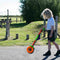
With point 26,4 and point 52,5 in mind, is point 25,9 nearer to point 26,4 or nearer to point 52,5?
point 26,4

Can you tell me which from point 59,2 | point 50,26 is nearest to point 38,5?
point 59,2

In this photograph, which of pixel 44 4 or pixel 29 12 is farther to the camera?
pixel 29 12

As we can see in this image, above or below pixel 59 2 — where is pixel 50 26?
below


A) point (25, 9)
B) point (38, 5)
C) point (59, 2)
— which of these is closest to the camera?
point (59, 2)

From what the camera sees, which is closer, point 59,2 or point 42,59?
point 42,59

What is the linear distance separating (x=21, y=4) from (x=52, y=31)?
79.0 feet

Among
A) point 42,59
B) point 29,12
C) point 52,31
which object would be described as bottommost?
point 42,59

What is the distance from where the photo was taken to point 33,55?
521 cm

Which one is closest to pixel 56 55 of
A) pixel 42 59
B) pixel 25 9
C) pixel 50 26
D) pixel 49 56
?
pixel 49 56

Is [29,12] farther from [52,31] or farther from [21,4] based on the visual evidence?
[52,31]

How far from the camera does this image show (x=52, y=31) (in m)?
5.03

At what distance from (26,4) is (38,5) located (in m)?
3.09

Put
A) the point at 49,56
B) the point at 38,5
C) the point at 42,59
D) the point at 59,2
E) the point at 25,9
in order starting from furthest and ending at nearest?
the point at 25,9 < the point at 38,5 < the point at 59,2 < the point at 49,56 < the point at 42,59

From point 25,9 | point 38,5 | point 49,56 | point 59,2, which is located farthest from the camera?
point 25,9
